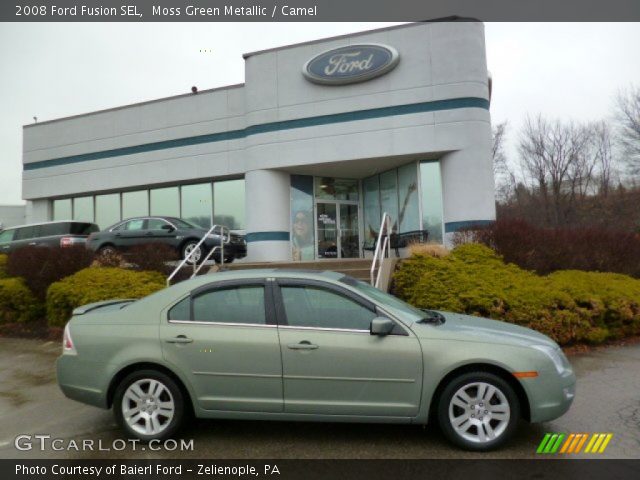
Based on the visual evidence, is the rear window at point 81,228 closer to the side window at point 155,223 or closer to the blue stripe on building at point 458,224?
the side window at point 155,223

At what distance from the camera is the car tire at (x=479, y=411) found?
365 cm

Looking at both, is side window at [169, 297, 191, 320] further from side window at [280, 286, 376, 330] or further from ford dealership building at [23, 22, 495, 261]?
ford dealership building at [23, 22, 495, 261]

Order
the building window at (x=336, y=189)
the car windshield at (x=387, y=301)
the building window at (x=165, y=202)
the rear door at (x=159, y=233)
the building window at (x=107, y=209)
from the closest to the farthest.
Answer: the car windshield at (x=387, y=301)
the rear door at (x=159, y=233)
the building window at (x=336, y=189)
the building window at (x=165, y=202)
the building window at (x=107, y=209)

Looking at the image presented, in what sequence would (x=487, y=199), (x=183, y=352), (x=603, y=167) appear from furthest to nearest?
1. (x=603, y=167)
2. (x=487, y=199)
3. (x=183, y=352)

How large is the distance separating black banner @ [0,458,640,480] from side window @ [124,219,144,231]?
31.1ft

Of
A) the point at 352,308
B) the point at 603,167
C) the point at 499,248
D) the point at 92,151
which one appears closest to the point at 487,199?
the point at 499,248

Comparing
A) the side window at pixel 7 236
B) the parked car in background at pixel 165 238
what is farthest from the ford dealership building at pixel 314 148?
the side window at pixel 7 236

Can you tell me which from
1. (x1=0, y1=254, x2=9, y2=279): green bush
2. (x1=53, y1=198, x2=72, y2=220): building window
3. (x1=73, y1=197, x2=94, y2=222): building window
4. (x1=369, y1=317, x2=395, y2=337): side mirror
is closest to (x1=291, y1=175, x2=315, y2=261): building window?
(x1=0, y1=254, x2=9, y2=279): green bush

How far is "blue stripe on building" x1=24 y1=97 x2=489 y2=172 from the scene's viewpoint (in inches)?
511

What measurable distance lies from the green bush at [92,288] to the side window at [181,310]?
4905 millimetres

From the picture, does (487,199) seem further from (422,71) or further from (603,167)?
(603,167)

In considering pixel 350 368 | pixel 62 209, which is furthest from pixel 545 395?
pixel 62 209

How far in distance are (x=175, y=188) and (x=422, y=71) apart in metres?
9.76

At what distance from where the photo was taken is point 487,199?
12.7m
